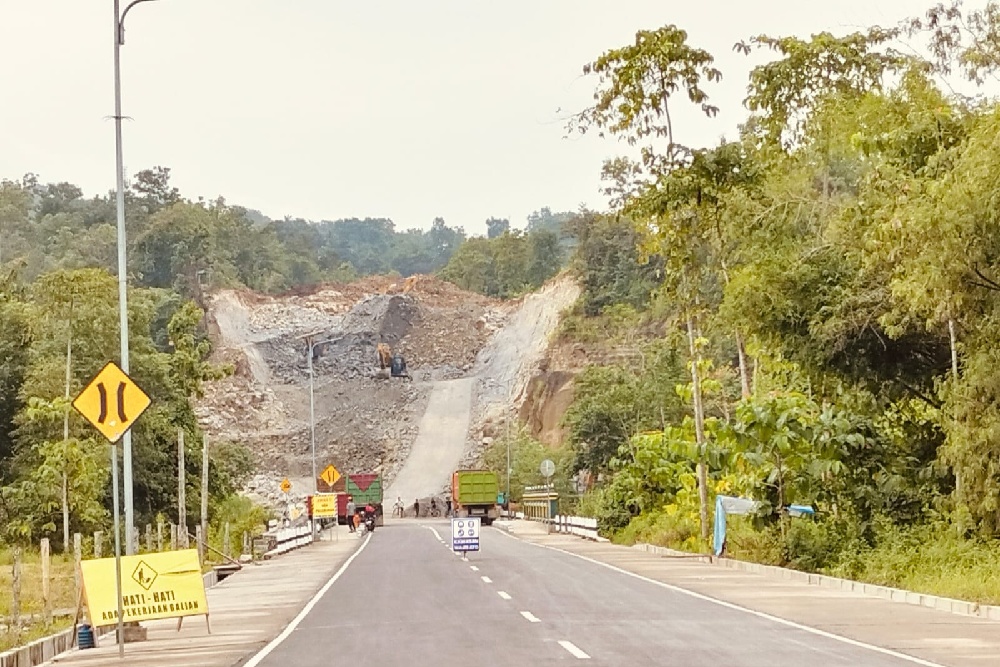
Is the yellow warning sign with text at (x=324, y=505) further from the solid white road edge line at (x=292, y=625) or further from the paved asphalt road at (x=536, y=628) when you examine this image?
the paved asphalt road at (x=536, y=628)

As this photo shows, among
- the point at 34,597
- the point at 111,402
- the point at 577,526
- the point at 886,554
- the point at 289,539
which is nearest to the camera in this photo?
the point at 111,402

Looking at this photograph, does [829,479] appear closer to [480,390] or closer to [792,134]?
[792,134]

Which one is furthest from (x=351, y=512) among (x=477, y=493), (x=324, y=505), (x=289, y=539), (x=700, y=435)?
(x=700, y=435)

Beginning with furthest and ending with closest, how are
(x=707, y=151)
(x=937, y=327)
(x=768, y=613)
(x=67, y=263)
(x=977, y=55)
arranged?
(x=67, y=263), (x=707, y=151), (x=937, y=327), (x=977, y=55), (x=768, y=613)

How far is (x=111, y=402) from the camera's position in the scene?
18672mm

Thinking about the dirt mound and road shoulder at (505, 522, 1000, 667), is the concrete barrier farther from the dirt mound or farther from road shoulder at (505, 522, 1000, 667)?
the dirt mound

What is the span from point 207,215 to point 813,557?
137m

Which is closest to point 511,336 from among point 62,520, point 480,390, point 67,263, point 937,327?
point 480,390

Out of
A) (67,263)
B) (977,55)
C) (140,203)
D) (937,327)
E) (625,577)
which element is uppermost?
(140,203)

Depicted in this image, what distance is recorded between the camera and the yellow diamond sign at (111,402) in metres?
18.5

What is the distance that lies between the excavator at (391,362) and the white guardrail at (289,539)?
314ft

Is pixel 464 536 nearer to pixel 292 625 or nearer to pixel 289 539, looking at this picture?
pixel 289 539

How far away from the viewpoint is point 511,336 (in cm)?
15638

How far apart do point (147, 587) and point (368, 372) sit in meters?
137
